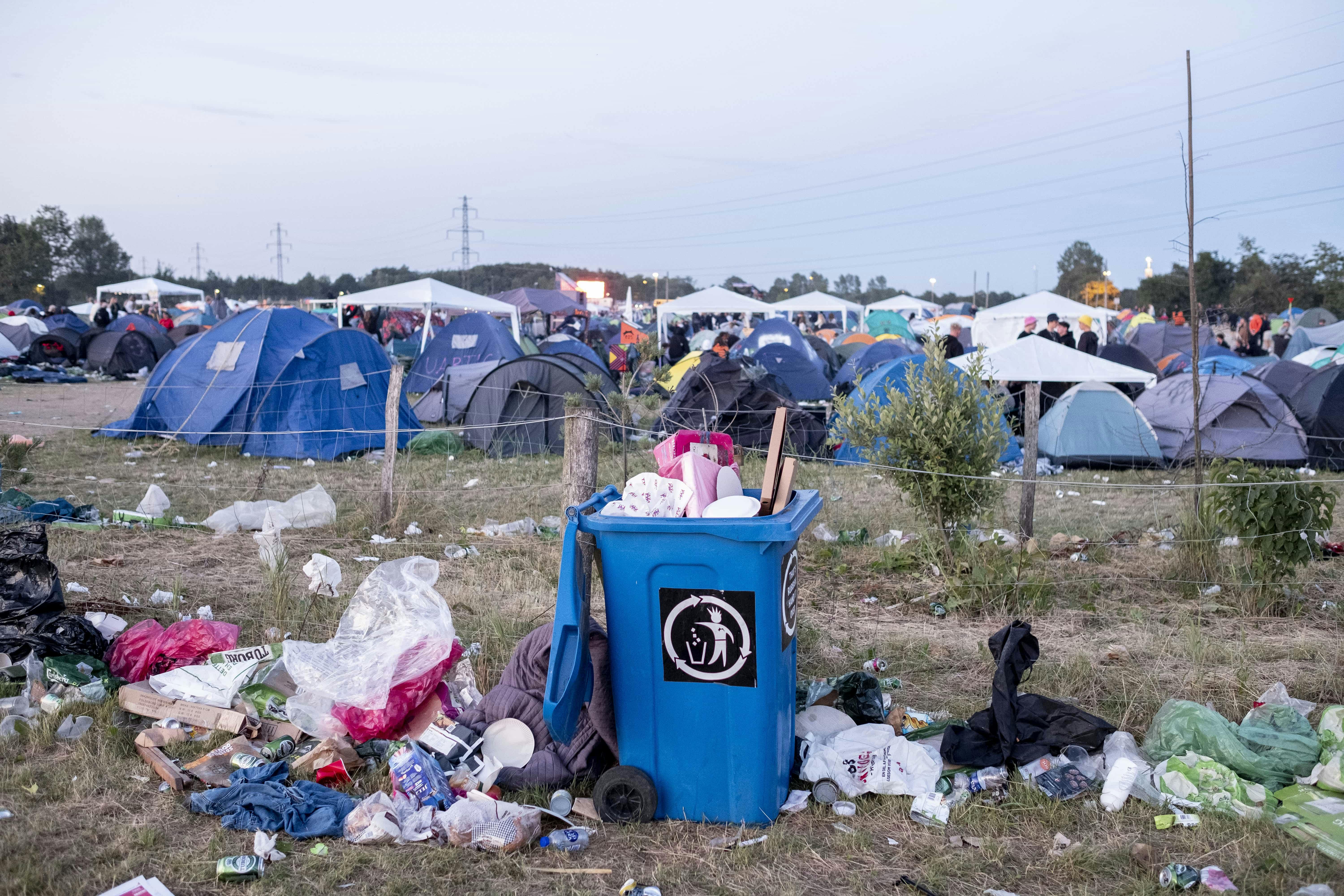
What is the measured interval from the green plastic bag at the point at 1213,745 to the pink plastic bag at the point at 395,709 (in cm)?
269

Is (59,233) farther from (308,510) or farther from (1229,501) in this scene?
(1229,501)

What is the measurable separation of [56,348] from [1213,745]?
24344 mm

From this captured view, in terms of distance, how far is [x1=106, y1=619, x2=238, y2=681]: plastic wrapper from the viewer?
441 centimetres

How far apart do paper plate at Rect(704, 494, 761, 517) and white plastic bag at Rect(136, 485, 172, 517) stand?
5843 millimetres

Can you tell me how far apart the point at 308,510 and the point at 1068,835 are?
6009 millimetres

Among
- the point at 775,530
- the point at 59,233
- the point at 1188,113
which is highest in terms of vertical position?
the point at 59,233

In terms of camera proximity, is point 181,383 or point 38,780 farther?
point 181,383

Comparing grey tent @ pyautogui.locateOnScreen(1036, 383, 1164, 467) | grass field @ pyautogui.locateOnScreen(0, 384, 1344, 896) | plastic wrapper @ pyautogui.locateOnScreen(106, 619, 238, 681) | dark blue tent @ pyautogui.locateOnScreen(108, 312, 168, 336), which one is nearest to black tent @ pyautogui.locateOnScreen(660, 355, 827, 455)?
grass field @ pyautogui.locateOnScreen(0, 384, 1344, 896)

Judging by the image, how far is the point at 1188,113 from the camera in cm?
662

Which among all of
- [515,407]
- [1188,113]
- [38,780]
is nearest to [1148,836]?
[38,780]

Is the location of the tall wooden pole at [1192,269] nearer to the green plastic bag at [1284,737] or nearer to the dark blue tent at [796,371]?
the green plastic bag at [1284,737]

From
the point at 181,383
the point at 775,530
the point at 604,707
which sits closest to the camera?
the point at 775,530

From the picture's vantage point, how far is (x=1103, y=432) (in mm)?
10953

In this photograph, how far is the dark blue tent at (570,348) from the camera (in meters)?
16.1
